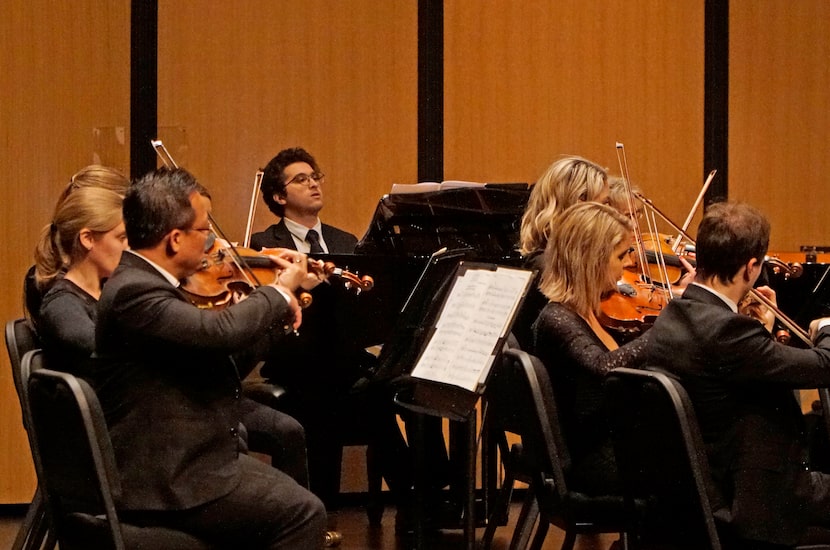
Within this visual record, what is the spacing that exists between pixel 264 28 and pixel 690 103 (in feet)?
6.78

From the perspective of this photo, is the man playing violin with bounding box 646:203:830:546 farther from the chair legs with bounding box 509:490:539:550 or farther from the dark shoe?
the dark shoe

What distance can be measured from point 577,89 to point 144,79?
1.99 meters

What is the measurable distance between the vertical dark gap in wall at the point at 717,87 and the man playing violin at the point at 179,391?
353cm

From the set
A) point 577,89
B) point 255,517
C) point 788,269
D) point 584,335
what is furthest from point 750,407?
point 577,89

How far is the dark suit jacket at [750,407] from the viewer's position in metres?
2.42

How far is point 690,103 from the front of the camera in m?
5.48

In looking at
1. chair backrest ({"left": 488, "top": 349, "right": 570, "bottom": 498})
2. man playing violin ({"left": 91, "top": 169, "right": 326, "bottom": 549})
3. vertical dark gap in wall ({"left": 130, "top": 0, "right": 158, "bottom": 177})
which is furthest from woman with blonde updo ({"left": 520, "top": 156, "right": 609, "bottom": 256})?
vertical dark gap in wall ({"left": 130, "top": 0, "right": 158, "bottom": 177})

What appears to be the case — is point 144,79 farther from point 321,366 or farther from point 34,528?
point 34,528

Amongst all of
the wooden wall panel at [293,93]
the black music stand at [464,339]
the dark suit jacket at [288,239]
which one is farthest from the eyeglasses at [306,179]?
the black music stand at [464,339]

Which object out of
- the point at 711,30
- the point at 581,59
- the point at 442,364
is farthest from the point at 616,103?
the point at 442,364

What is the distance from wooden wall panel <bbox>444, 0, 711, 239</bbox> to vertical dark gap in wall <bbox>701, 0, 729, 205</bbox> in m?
0.04

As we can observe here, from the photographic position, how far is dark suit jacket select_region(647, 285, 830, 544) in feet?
7.93

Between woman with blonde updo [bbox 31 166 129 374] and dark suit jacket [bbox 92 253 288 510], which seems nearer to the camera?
dark suit jacket [bbox 92 253 288 510]

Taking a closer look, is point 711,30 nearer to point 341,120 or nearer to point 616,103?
point 616,103
